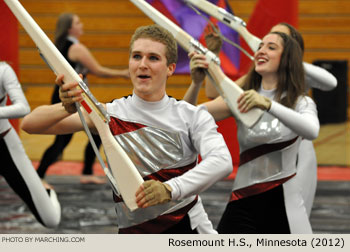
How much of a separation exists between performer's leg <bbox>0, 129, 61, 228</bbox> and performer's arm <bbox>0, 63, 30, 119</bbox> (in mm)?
400

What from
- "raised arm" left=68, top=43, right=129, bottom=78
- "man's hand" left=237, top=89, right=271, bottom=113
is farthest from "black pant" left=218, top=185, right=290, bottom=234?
"raised arm" left=68, top=43, right=129, bottom=78

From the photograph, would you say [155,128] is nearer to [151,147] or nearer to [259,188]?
[151,147]

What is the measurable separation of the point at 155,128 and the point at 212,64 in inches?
16.9

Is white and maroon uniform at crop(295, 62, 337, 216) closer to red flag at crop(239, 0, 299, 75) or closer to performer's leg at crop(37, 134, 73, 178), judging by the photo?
red flag at crop(239, 0, 299, 75)

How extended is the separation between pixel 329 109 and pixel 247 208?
21.0 feet

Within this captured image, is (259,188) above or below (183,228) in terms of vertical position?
below

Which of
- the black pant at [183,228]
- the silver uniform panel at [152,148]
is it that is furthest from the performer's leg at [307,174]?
the silver uniform panel at [152,148]

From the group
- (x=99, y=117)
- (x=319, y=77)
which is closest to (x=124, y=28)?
(x=319, y=77)

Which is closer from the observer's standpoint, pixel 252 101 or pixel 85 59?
pixel 252 101

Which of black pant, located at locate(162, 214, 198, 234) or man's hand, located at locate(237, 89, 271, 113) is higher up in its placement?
man's hand, located at locate(237, 89, 271, 113)

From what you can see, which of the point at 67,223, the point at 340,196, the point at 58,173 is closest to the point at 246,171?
the point at 67,223

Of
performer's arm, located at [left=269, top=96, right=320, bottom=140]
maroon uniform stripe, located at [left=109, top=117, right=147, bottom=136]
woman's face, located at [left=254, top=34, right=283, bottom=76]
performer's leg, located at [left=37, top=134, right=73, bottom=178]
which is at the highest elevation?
woman's face, located at [left=254, top=34, right=283, bottom=76]

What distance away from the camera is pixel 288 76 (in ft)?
9.27

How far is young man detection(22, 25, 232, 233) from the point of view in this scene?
1933mm
